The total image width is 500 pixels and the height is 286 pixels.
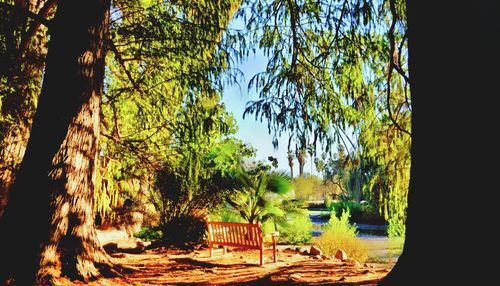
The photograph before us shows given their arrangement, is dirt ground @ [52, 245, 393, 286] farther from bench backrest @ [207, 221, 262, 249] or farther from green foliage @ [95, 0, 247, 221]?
green foliage @ [95, 0, 247, 221]

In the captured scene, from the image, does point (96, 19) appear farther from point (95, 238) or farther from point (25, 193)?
point (95, 238)

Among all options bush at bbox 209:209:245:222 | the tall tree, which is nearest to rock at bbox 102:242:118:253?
the tall tree

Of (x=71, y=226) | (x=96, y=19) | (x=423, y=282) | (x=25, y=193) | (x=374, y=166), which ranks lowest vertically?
(x=423, y=282)

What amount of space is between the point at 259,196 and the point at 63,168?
570 centimetres

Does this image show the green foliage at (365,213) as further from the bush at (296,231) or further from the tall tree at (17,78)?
the tall tree at (17,78)

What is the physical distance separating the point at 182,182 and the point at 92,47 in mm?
5065

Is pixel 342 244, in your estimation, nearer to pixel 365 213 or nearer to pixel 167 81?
pixel 167 81

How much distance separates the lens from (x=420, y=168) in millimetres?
2299

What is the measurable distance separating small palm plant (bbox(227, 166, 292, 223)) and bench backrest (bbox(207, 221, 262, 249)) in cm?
231

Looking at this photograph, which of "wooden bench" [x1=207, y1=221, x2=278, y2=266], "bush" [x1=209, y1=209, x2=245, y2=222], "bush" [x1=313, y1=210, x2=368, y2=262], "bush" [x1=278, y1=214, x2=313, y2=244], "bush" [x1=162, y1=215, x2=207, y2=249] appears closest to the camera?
"wooden bench" [x1=207, y1=221, x2=278, y2=266]

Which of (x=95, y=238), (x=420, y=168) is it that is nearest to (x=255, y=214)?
(x=95, y=238)

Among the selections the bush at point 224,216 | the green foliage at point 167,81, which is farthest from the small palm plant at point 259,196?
the green foliage at point 167,81

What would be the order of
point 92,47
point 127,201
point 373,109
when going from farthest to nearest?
point 127,201 → point 373,109 → point 92,47

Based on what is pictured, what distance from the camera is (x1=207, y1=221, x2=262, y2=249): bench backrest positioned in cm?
581
